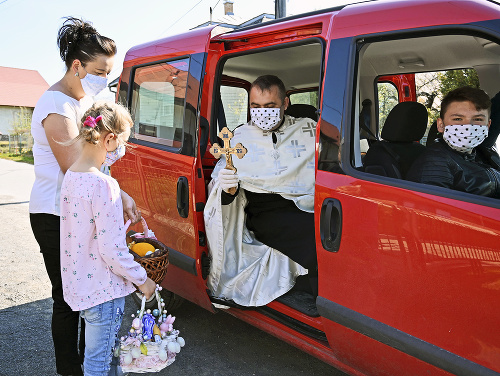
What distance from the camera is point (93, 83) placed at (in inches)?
92.3

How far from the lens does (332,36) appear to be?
2.13 metres

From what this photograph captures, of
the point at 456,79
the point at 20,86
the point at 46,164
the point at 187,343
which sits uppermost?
the point at 20,86

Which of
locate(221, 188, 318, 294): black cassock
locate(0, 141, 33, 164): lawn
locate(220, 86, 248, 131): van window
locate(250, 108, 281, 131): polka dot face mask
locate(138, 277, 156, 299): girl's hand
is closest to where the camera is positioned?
locate(138, 277, 156, 299): girl's hand

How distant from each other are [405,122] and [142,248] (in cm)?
168

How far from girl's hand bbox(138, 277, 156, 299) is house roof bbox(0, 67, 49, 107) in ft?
163

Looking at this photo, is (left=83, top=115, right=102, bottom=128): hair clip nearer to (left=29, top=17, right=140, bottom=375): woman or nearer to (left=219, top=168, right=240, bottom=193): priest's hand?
(left=29, top=17, right=140, bottom=375): woman

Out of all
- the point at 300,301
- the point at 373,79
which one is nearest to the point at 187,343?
the point at 300,301

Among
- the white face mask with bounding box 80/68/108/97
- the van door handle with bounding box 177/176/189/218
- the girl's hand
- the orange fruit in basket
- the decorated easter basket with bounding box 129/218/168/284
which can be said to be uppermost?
the white face mask with bounding box 80/68/108/97

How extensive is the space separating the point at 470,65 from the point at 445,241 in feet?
6.44

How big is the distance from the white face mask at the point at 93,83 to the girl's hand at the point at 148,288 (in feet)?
3.52

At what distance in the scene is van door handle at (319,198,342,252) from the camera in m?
2.05

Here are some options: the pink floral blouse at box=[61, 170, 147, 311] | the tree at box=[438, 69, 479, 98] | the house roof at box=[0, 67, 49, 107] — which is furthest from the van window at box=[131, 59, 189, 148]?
the house roof at box=[0, 67, 49, 107]

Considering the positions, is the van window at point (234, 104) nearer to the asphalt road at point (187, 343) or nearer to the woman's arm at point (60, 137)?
the asphalt road at point (187, 343)

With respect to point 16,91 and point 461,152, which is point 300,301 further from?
point 16,91
